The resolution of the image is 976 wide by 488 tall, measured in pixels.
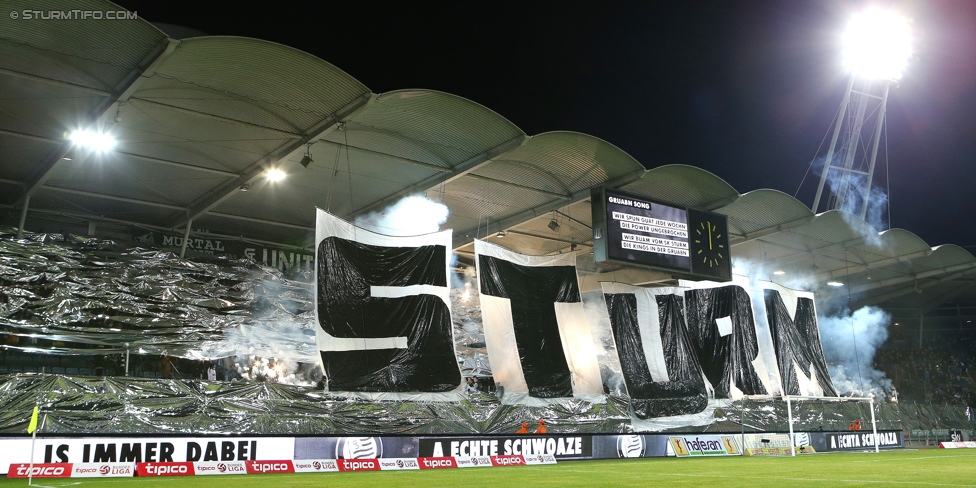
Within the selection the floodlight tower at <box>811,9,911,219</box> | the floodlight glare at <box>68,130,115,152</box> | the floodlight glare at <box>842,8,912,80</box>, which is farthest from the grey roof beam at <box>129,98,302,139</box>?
the floodlight glare at <box>842,8,912,80</box>

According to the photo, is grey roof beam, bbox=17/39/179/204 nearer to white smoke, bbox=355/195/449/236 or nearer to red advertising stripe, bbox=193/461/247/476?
red advertising stripe, bbox=193/461/247/476

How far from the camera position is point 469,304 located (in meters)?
27.6

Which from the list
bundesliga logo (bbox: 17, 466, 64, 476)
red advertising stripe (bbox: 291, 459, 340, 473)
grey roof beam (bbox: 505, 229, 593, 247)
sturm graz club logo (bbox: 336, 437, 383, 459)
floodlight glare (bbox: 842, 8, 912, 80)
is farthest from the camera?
floodlight glare (bbox: 842, 8, 912, 80)

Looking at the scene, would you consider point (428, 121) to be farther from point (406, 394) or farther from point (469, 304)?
point (469, 304)

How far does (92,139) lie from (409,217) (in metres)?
9.31

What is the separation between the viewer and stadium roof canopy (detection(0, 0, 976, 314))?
14609 millimetres

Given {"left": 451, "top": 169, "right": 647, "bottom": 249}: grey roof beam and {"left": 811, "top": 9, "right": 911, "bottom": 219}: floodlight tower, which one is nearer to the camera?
{"left": 451, "top": 169, "right": 647, "bottom": 249}: grey roof beam

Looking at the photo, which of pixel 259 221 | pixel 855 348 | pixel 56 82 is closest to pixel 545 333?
pixel 259 221

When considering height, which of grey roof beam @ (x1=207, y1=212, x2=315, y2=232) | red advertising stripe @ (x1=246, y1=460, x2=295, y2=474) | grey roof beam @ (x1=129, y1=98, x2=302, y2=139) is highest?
grey roof beam @ (x1=129, y1=98, x2=302, y2=139)

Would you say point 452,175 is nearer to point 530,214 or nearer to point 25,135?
point 530,214

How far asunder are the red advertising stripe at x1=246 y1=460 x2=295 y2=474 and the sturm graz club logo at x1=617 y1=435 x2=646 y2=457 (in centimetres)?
981

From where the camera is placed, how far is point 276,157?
18.9m

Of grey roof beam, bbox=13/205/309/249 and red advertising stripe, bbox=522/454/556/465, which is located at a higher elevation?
grey roof beam, bbox=13/205/309/249

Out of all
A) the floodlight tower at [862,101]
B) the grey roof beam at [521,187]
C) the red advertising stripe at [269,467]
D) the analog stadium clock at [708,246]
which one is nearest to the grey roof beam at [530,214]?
the grey roof beam at [521,187]
